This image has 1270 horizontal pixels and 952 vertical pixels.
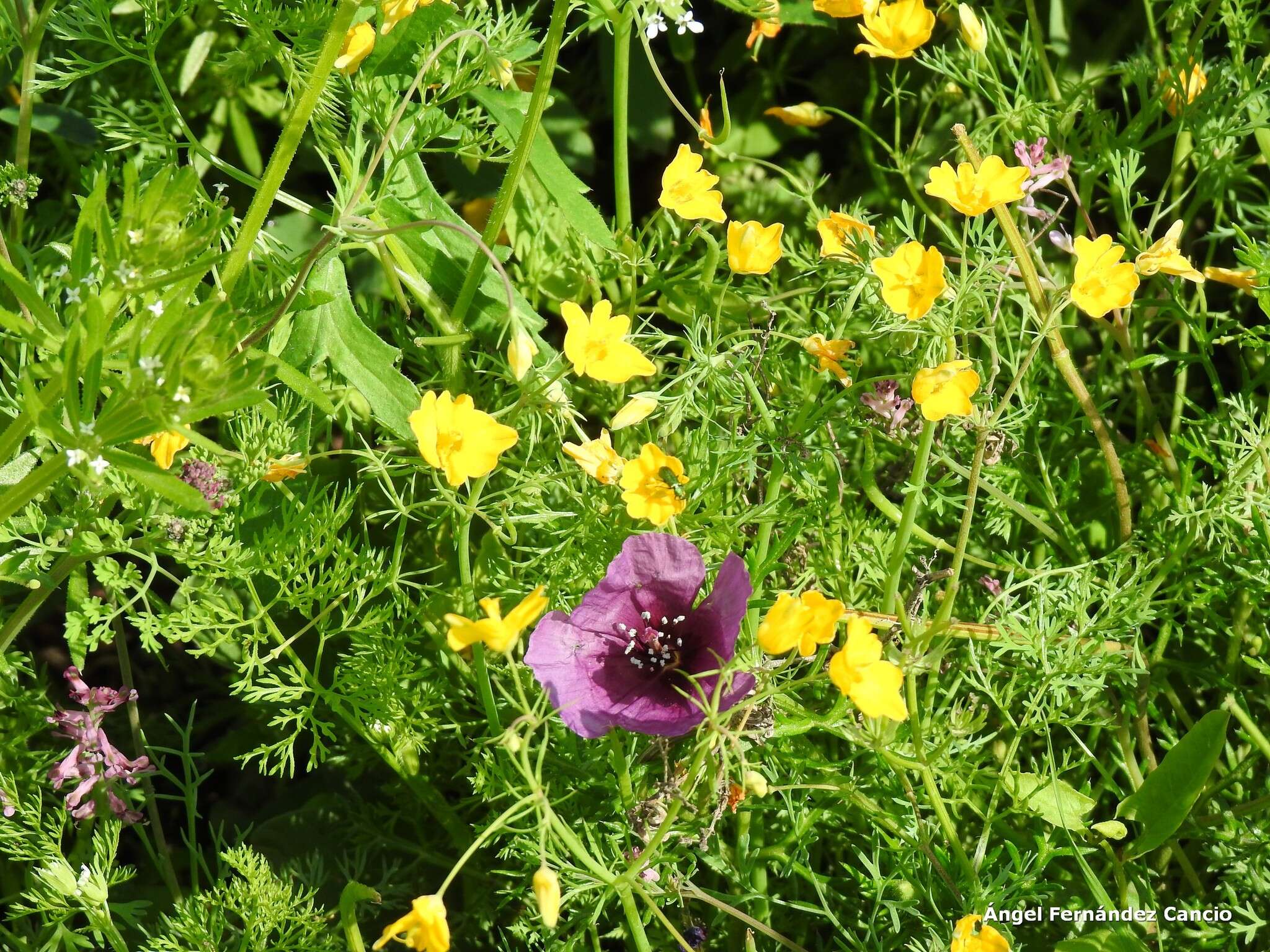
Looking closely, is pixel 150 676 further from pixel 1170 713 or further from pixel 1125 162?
pixel 1125 162

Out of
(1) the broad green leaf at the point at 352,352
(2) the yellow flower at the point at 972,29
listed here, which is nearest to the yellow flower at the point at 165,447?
(1) the broad green leaf at the point at 352,352

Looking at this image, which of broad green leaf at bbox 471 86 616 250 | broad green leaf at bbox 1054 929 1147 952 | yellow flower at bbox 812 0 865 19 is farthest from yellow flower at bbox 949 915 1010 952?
yellow flower at bbox 812 0 865 19

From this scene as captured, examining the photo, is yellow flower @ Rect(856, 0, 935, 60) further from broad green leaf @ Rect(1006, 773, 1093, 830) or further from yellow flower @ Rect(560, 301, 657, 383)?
broad green leaf @ Rect(1006, 773, 1093, 830)

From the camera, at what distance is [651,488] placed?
1089 mm

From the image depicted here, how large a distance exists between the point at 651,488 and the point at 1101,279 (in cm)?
46

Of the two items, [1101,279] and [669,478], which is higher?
[1101,279]

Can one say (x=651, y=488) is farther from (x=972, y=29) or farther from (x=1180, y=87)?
(x=1180, y=87)

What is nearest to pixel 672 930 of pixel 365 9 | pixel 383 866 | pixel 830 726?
pixel 830 726

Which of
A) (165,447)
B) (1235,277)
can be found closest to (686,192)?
(165,447)

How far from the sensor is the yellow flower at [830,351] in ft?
3.91

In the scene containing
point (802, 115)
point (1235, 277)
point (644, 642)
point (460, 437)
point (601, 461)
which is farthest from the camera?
point (802, 115)

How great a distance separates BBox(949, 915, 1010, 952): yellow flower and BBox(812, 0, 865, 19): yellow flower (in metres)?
0.95

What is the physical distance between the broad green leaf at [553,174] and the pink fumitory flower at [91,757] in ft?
2.39

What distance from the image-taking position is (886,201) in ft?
5.60
